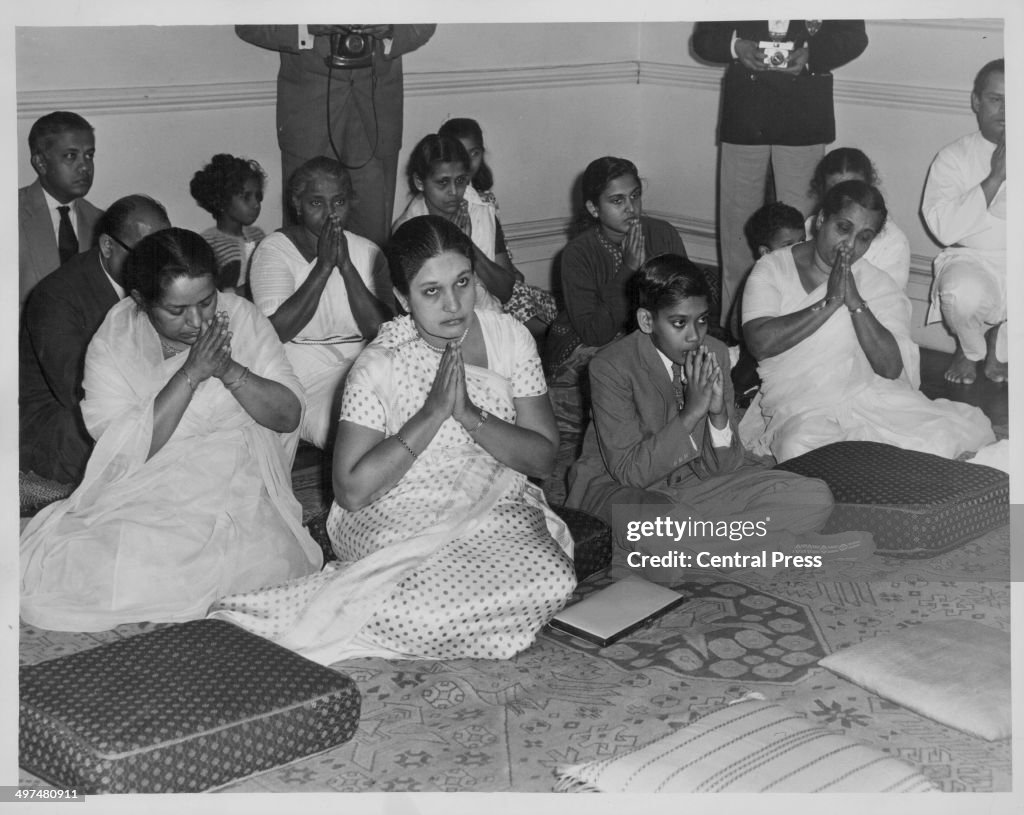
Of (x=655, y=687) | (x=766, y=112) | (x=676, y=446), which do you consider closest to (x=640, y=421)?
(x=676, y=446)

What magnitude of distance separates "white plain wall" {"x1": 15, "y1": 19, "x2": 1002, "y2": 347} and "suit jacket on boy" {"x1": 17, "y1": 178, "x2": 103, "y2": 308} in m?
0.08

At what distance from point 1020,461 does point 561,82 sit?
3.29m

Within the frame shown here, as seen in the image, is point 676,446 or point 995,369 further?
point 995,369

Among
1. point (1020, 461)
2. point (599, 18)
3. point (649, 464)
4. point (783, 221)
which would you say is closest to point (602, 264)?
point (783, 221)

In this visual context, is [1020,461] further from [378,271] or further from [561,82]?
[561,82]

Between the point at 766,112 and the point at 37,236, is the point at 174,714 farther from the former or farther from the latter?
the point at 766,112

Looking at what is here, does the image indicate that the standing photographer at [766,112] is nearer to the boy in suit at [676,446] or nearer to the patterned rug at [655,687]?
the boy in suit at [676,446]

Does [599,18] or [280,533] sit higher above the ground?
[599,18]

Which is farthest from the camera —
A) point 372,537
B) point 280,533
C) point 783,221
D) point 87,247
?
point 783,221

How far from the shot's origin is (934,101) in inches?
198

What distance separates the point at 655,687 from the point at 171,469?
138 cm

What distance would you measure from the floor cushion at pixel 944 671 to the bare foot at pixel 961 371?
178 cm

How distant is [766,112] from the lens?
16.9 ft

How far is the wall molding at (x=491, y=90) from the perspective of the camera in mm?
4734
